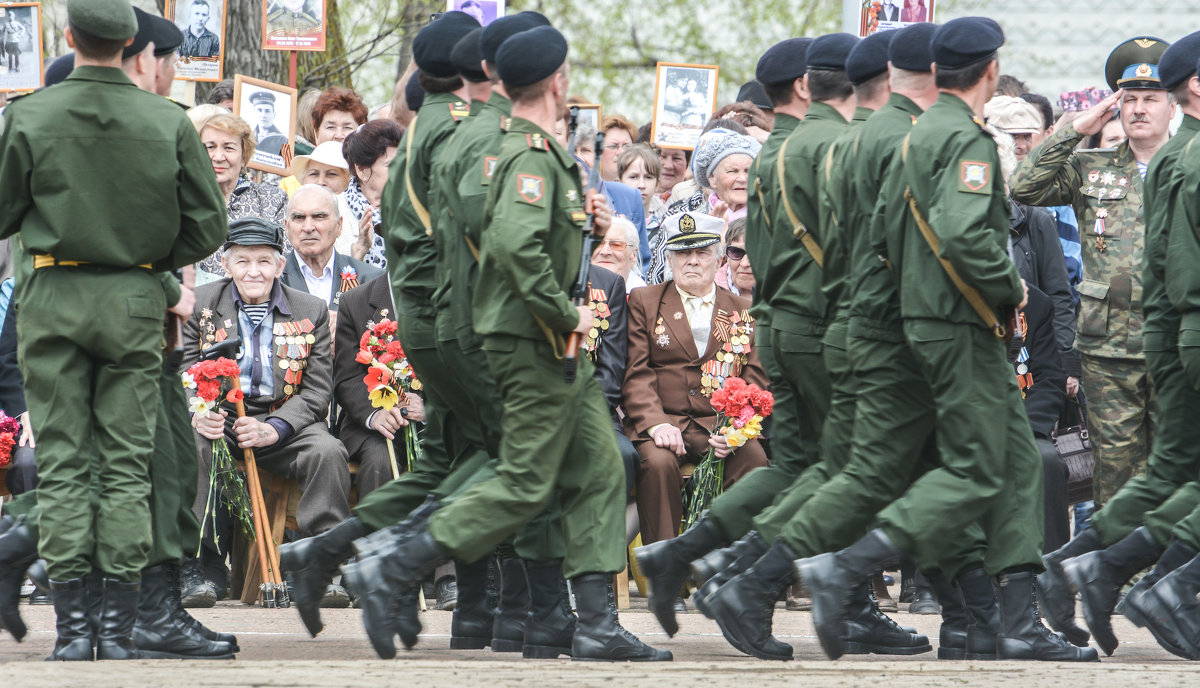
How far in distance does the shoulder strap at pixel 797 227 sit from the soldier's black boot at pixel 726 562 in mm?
1126

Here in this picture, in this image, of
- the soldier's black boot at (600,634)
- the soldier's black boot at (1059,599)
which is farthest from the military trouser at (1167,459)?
the soldier's black boot at (600,634)

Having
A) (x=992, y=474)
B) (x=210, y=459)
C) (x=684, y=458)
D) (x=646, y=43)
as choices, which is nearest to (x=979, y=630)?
(x=992, y=474)

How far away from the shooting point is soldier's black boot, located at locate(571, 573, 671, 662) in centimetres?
627

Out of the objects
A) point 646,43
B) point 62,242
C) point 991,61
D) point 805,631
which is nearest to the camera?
point 62,242

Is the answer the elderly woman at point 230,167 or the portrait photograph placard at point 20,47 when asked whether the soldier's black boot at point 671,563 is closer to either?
the elderly woman at point 230,167

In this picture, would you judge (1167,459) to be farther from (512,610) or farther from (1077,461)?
(512,610)

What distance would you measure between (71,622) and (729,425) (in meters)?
3.62

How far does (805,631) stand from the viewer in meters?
7.79

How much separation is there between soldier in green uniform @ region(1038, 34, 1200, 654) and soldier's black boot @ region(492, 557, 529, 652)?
2041 mm

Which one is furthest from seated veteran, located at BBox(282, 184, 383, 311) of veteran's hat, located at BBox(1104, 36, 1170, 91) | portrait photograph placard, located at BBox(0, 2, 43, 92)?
veteran's hat, located at BBox(1104, 36, 1170, 91)

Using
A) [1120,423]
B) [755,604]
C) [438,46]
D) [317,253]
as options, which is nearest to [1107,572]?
[755,604]

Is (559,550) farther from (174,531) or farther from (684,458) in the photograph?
(684,458)

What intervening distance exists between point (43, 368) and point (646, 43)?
760 inches

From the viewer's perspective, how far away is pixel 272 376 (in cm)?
876
